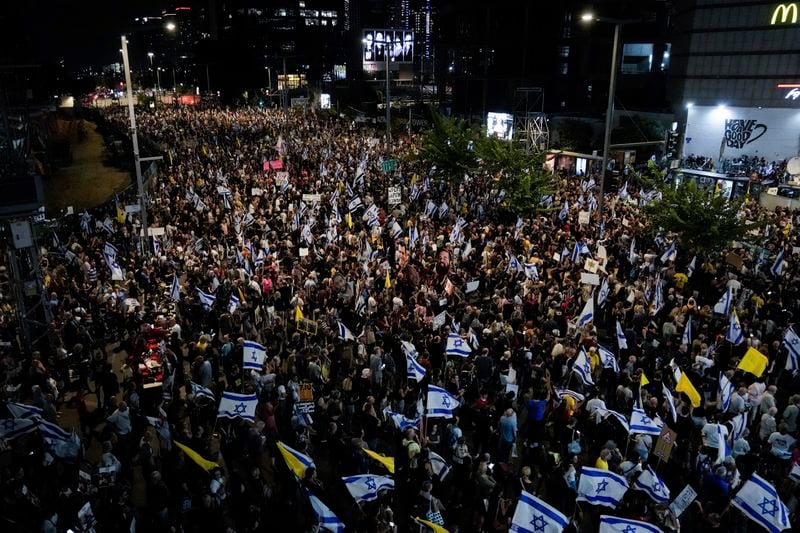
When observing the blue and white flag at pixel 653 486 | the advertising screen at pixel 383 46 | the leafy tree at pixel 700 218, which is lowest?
the blue and white flag at pixel 653 486

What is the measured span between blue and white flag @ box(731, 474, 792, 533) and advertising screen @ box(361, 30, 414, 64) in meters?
51.9

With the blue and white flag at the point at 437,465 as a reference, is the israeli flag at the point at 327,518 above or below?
above

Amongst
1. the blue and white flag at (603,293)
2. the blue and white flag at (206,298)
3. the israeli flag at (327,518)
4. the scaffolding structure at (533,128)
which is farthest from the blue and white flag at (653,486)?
the scaffolding structure at (533,128)

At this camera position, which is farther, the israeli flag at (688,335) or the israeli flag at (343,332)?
the israeli flag at (343,332)

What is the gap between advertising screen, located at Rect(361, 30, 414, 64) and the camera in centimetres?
5625

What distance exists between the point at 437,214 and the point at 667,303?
12.9 metres

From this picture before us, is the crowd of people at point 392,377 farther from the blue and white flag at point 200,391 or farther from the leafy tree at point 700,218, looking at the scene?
the leafy tree at point 700,218

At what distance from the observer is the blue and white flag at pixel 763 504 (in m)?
8.22

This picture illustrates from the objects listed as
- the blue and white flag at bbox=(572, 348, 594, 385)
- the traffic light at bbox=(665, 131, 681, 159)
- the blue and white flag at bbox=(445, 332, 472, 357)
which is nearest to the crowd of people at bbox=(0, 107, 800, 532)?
the blue and white flag at bbox=(572, 348, 594, 385)

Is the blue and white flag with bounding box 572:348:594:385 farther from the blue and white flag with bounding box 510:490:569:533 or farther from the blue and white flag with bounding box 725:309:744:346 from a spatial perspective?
the blue and white flag with bounding box 510:490:569:533

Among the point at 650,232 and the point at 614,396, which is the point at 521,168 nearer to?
the point at 650,232

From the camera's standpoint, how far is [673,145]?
45938 millimetres

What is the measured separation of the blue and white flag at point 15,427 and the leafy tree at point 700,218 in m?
18.6

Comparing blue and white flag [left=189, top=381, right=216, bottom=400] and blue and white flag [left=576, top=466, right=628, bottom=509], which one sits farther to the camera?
blue and white flag [left=189, top=381, right=216, bottom=400]
